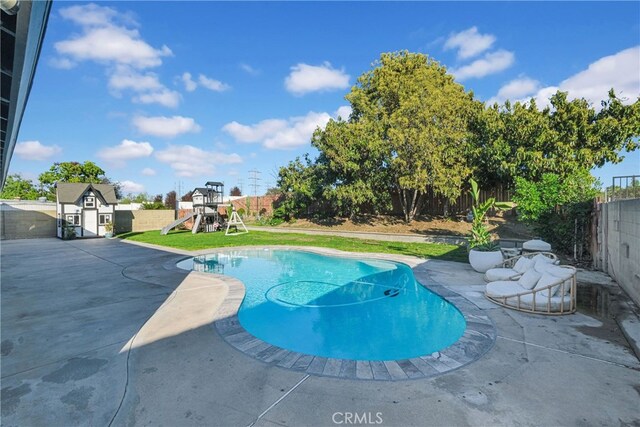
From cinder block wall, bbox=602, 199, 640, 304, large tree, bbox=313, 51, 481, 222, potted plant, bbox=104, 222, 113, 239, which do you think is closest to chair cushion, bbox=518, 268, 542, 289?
cinder block wall, bbox=602, 199, 640, 304

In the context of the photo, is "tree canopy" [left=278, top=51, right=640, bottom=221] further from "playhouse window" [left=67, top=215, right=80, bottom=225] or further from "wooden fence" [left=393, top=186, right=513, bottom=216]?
"playhouse window" [left=67, top=215, right=80, bottom=225]

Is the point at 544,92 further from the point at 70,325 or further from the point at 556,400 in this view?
the point at 70,325

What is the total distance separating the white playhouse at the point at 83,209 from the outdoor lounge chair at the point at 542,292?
24919 millimetres

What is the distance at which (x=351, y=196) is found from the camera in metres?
20.0

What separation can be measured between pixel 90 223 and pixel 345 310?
914 inches

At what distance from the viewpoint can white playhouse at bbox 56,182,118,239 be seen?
20.8 metres

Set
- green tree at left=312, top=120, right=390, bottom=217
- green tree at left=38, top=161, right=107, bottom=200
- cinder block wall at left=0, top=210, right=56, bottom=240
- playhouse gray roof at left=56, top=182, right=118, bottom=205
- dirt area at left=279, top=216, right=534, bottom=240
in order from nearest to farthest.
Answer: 1. dirt area at left=279, top=216, right=534, bottom=240
2. green tree at left=312, top=120, right=390, bottom=217
3. cinder block wall at left=0, top=210, right=56, bottom=240
4. playhouse gray roof at left=56, top=182, right=118, bottom=205
5. green tree at left=38, top=161, right=107, bottom=200

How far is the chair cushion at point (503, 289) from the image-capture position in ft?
19.9

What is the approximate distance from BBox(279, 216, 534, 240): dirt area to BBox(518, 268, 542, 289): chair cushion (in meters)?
9.53

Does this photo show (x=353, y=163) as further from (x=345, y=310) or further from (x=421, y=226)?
(x=345, y=310)

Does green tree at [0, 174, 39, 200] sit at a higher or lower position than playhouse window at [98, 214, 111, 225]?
higher

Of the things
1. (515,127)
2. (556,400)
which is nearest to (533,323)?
(556,400)

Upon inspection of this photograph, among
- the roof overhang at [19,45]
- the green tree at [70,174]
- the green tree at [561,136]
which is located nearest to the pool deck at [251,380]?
the roof overhang at [19,45]

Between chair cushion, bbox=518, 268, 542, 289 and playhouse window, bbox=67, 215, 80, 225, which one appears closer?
chair cushion, bbox=518, 268, 542, 289
